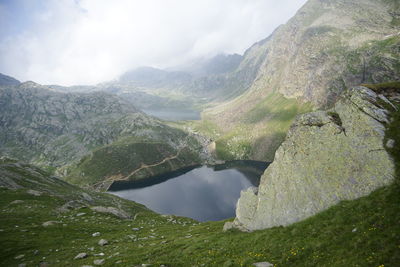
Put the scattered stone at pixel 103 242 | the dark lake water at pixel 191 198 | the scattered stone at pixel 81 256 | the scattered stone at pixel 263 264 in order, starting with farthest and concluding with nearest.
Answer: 1. the dark lake water at pixel 191 198
2. the scattered stone at pixel 103 242
3. the scattered stone at pixel 81 256
4. the scattered stone at pixel 263 264

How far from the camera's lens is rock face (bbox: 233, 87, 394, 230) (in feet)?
79.0

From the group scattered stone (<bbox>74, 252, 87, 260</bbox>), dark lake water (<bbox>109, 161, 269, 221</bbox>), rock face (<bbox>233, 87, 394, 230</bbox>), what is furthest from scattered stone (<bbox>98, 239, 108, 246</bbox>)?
dark lake water (<bbox>109, 161, 269, 221</bbox>)

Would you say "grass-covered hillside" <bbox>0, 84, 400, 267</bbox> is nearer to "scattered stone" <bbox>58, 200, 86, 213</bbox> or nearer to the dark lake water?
"scattered stone" <bbox>58, 200, 86, 213</bbox>

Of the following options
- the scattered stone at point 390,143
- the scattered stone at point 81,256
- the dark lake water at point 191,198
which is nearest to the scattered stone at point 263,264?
the scattered stone at point 390,143

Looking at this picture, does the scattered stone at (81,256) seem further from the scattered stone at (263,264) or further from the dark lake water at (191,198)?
the dark lake water at (191,198)

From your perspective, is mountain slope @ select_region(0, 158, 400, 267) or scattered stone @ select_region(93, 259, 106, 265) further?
scattered stone @ select_region(93, 259, 106, 265)

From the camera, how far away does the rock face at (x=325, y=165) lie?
2408cm

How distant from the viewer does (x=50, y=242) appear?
33.6 m

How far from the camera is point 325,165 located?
2812cm

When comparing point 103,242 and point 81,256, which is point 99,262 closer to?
point 81,256

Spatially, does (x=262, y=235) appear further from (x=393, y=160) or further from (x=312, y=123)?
(x=312, y=123)

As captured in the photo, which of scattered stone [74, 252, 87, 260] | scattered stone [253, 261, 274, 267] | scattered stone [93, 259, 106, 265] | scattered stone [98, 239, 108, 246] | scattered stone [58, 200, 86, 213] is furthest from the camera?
scattered stone [58, 200, 86, 213]

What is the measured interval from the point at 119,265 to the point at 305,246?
19574mm

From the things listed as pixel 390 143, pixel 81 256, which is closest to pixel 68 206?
pixel 81 256
